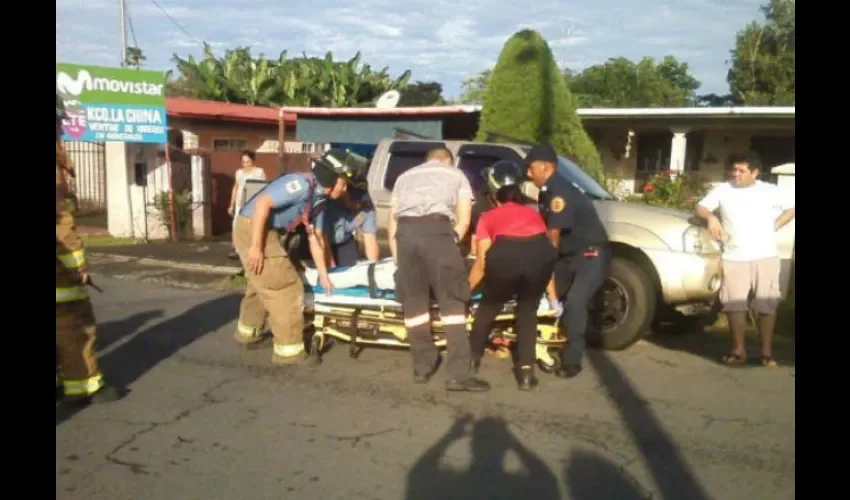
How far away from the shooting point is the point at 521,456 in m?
4.96

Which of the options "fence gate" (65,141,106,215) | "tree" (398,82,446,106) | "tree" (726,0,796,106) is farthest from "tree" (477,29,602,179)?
"tree" (398,82,446,106)

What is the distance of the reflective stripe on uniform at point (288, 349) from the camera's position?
271 inches

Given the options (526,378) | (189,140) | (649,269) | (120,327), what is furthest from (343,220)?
(189,140)

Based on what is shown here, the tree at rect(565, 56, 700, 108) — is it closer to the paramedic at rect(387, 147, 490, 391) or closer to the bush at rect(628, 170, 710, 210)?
the bush at rect(628, 170, 710, 210)

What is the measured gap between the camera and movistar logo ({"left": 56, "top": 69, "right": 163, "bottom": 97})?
48.0 ft

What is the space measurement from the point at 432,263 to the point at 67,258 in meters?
2.62

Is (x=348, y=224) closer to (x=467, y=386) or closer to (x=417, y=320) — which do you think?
(x=417, y=320)

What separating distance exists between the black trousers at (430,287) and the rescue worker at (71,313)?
2.32 m

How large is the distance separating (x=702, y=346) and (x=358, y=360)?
3421mm

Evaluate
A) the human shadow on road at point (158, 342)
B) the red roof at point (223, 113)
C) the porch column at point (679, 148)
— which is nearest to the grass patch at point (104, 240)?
the red roof at point (223, 113)

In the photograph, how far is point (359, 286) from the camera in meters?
7.02

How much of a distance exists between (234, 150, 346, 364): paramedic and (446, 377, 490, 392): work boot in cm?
148

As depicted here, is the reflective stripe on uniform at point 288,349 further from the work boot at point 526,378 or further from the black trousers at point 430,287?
the work boot at point 526,378
